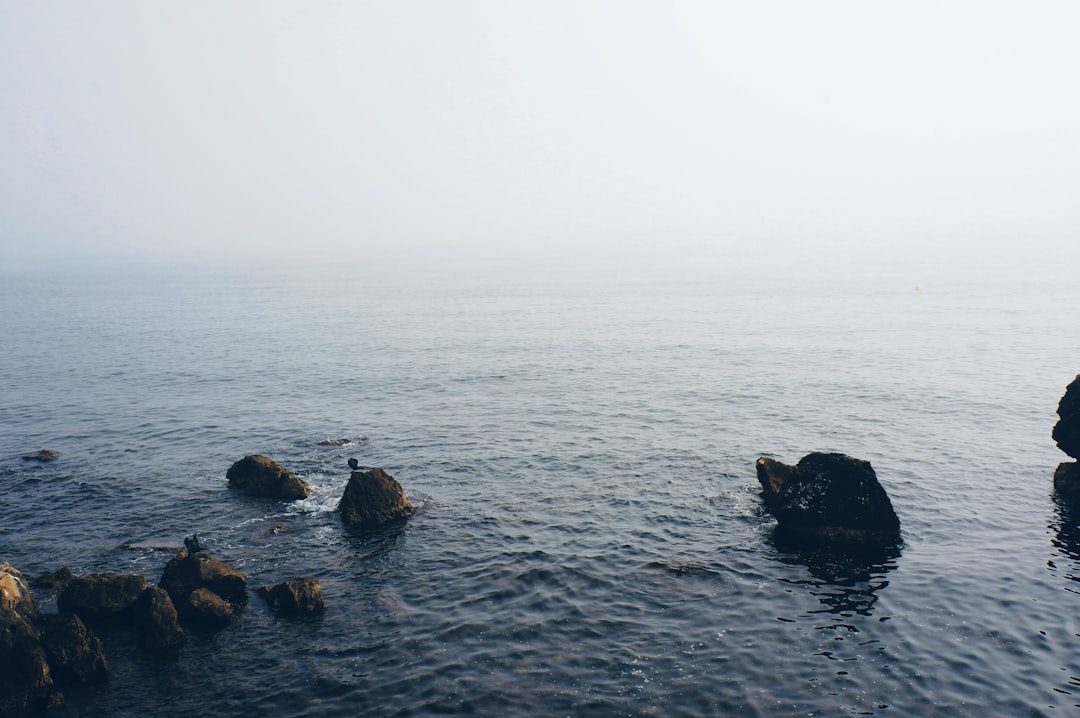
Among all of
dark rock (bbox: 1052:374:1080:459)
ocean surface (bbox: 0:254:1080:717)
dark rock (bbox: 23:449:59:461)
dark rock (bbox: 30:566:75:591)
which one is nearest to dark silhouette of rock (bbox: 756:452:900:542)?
ocean surface (bbox: 0:254:1080:717)

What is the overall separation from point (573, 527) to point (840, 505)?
51.6ft

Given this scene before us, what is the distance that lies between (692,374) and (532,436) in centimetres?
3243

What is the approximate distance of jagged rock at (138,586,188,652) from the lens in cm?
2983

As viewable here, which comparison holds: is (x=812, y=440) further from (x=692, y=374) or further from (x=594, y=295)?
(x=594, y=295)

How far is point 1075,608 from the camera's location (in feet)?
106

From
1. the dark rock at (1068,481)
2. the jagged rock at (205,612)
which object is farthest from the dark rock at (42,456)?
the dark rock at (1068,481)

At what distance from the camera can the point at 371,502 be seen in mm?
43000

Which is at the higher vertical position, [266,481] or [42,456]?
[42,456]

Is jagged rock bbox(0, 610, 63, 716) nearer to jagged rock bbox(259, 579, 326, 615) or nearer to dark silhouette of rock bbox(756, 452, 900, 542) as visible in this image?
jagged rock bbox(259, 579, 326, 615)

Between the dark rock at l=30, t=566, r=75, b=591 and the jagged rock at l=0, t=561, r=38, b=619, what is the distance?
9.74 ft

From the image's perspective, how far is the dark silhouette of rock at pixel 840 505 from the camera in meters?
39.8

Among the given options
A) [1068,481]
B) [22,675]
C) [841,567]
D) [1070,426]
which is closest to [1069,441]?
[1070,426]

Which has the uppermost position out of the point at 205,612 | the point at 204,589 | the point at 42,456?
the point at 42,456

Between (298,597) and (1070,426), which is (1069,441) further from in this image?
(298,597)
